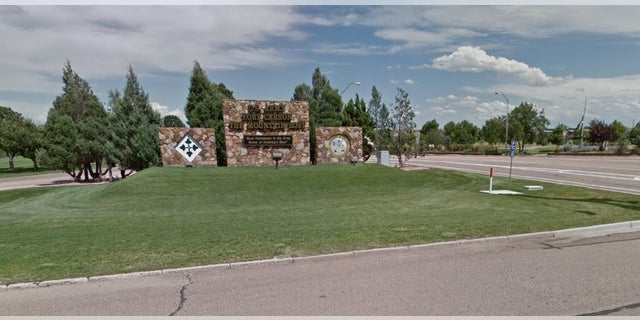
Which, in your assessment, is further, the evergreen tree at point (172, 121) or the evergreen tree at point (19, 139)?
the evergreen tree at point (19, 139)

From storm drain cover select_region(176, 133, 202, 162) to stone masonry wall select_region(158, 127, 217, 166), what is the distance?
119 millimetres

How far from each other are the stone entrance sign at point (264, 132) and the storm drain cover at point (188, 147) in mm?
1602

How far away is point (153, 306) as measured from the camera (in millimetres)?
3848

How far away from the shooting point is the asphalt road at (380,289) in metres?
3.72

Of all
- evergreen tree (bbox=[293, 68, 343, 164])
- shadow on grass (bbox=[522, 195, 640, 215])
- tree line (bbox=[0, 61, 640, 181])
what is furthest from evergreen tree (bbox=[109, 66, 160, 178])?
shadow on grass (bbox=[522, 195, 640, 215])

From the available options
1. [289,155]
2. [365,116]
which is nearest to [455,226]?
[289,155]

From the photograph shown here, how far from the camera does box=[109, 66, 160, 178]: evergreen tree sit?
20031mm

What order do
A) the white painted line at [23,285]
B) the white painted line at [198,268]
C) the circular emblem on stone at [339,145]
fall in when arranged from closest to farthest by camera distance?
1. the white painted line at [23,285]
2. the white painted line at [198,268]
3. the circular emblem on stone at [339,145]

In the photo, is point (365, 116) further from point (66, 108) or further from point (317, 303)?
point (66, 108)

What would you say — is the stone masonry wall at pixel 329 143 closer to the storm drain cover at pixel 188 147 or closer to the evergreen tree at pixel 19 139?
the storm drain cover at pixel 188 147

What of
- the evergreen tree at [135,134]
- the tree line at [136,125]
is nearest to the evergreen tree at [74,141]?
the tree line at [136,125]

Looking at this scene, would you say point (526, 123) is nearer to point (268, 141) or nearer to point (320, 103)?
point (320, 103)

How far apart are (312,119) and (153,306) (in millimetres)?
18227

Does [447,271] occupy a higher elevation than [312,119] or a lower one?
lower
